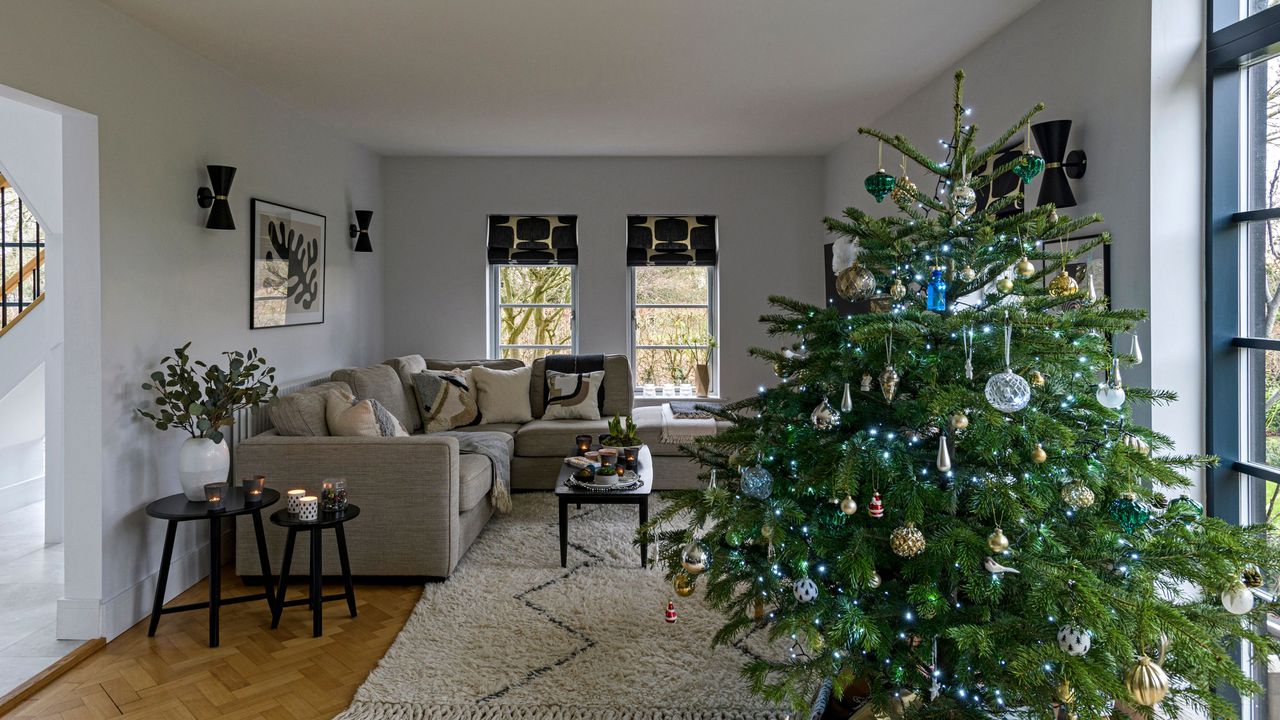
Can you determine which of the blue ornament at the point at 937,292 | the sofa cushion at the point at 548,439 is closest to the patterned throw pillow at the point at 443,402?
the sofa cushion at the point at 548,439

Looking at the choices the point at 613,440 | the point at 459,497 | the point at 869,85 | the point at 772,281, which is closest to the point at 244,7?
the point at 459,497

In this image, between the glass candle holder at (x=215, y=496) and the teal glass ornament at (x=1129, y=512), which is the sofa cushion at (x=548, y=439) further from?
the teal glass ornament at (x=1129, y=512)

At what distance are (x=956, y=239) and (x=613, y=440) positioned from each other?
3144mm

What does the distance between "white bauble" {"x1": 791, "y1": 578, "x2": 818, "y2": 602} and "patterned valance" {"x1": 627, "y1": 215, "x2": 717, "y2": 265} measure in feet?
17.1

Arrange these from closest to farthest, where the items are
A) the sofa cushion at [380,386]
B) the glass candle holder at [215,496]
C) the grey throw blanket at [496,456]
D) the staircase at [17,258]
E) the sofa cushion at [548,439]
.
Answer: the glass candle holder at [215,496] → the grey throw blanket at [496,456] → the staircase at [17,258] → the sofa cushion at [380,386] → the sofa cushion at [548,439]

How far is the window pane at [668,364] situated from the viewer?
22.8ft

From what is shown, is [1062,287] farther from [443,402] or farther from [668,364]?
[668,364]

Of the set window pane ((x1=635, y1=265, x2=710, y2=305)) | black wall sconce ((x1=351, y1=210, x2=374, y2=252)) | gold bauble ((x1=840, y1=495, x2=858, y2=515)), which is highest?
black wall sconce ((x1=351, y1=210, x2=374, y2=252))

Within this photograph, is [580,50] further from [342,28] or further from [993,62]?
[993,62]

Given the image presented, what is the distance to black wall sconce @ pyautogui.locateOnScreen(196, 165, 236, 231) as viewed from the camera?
3.90 metres

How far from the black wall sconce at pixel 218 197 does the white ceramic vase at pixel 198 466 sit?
1149mm

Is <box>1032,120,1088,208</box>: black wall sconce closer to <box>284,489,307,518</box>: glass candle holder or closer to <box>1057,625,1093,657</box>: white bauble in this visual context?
<box>1057,625,1093,657</box>: white bauble

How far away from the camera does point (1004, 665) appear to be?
64.0 inches

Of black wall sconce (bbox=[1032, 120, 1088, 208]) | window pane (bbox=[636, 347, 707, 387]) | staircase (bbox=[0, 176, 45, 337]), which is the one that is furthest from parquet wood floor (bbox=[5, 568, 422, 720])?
window pane (bbox=[636, 347, 707, 387])
